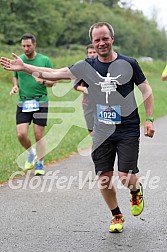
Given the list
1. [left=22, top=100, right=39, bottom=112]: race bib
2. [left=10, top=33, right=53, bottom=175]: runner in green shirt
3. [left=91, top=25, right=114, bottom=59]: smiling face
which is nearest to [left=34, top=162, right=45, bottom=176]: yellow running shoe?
[left=10, top=33, right=53, bottom=175]: runner in green shirt

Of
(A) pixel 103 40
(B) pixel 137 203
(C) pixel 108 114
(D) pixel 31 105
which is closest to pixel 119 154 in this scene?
(C) pixel 108 114

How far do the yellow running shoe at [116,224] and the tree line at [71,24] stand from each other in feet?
171

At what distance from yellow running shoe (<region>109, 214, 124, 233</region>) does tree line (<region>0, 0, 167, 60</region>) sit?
52.0 m

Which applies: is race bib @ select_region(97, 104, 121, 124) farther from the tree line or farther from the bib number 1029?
the tree line

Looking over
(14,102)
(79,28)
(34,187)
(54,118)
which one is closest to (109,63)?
(34,187)

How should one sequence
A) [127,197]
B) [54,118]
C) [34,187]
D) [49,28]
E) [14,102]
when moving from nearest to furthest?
[127,197], [34,187], [54,118], [14,102], [49,28]

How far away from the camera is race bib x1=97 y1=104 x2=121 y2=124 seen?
6.10 m

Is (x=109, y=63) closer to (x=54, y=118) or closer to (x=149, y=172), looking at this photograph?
(x=149, y=172)

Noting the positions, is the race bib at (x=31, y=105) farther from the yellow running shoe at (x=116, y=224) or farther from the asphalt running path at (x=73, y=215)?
the yellow running shoe at (x=116, y=224)

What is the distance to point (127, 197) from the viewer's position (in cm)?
790

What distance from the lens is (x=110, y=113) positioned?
6.11 m

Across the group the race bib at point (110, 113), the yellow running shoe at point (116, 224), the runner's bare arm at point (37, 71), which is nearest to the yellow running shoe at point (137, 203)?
the yellow running shoe at point (116, 224)

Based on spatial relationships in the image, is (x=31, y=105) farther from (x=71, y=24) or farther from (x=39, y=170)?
(x=71, y=24)

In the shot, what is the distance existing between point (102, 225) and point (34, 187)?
Answer: 240cm
